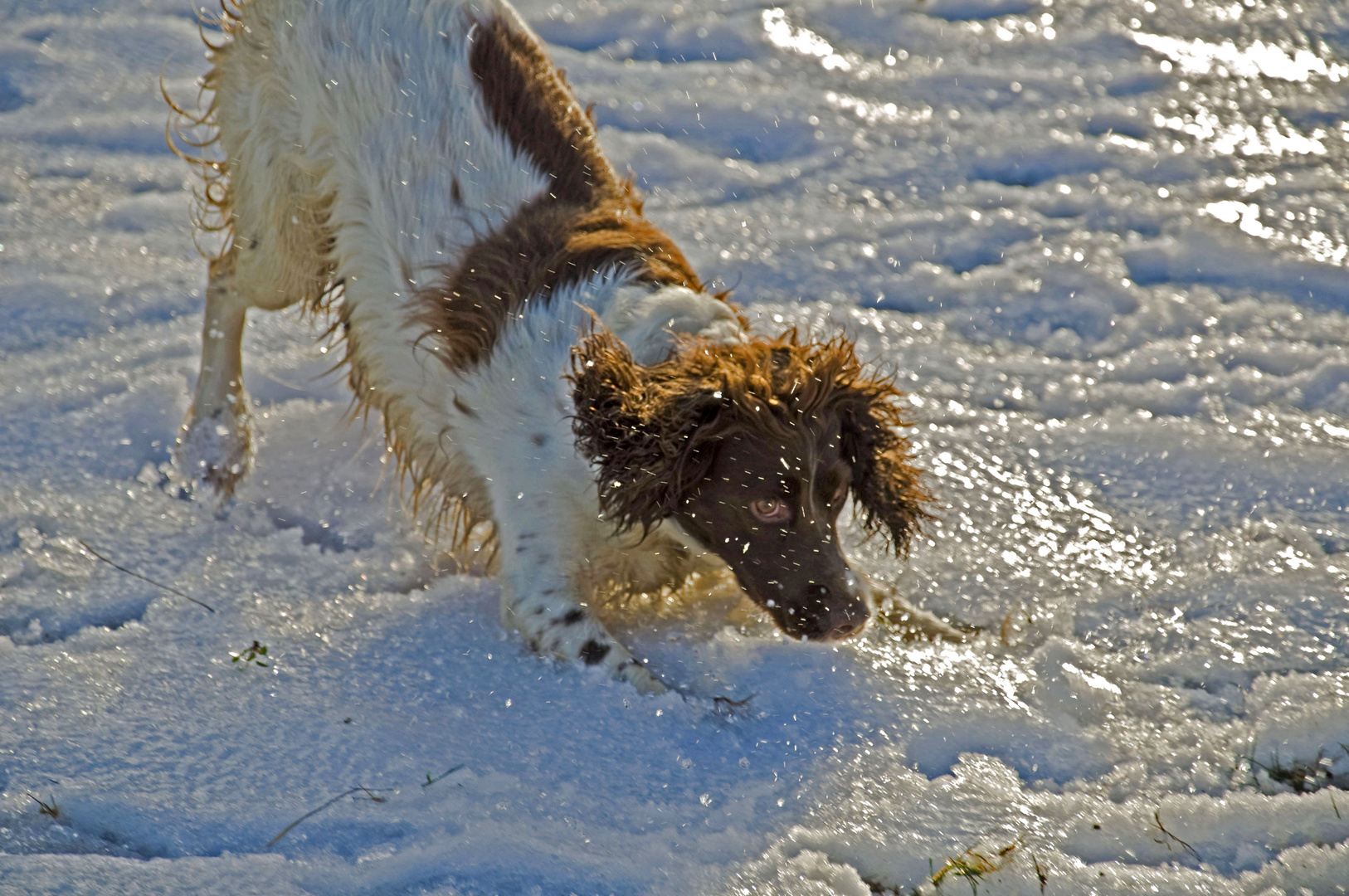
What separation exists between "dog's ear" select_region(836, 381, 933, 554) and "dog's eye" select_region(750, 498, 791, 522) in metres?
0.23

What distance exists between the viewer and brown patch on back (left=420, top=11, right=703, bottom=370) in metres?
3.03

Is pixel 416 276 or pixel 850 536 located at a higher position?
pixel 416 276

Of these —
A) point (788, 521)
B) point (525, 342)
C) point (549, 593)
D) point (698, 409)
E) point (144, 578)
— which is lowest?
point (144, 578)

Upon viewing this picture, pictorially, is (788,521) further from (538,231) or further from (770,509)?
(538,231)

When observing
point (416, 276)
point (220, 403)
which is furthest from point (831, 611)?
point (220, 403)

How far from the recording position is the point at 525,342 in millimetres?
2992

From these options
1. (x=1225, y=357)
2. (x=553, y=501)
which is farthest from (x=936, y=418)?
(x=553, y=501)

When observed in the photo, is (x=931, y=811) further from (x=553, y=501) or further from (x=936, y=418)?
(x=936, y=418)

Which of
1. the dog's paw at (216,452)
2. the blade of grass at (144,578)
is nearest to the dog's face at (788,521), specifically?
the blade of grass at (144,578)

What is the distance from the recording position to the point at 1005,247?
15.8ft

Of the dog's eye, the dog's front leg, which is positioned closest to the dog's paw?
the dog's front leg

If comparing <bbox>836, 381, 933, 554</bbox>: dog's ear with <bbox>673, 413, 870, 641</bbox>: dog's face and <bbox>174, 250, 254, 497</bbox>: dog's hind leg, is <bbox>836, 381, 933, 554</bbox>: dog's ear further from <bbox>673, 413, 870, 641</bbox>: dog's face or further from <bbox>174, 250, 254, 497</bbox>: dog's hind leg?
<bbox>174, 250, 254, 497</bbox>: dog's hind leg

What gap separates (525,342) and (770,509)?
72 centimetres

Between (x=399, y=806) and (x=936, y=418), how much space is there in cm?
210
